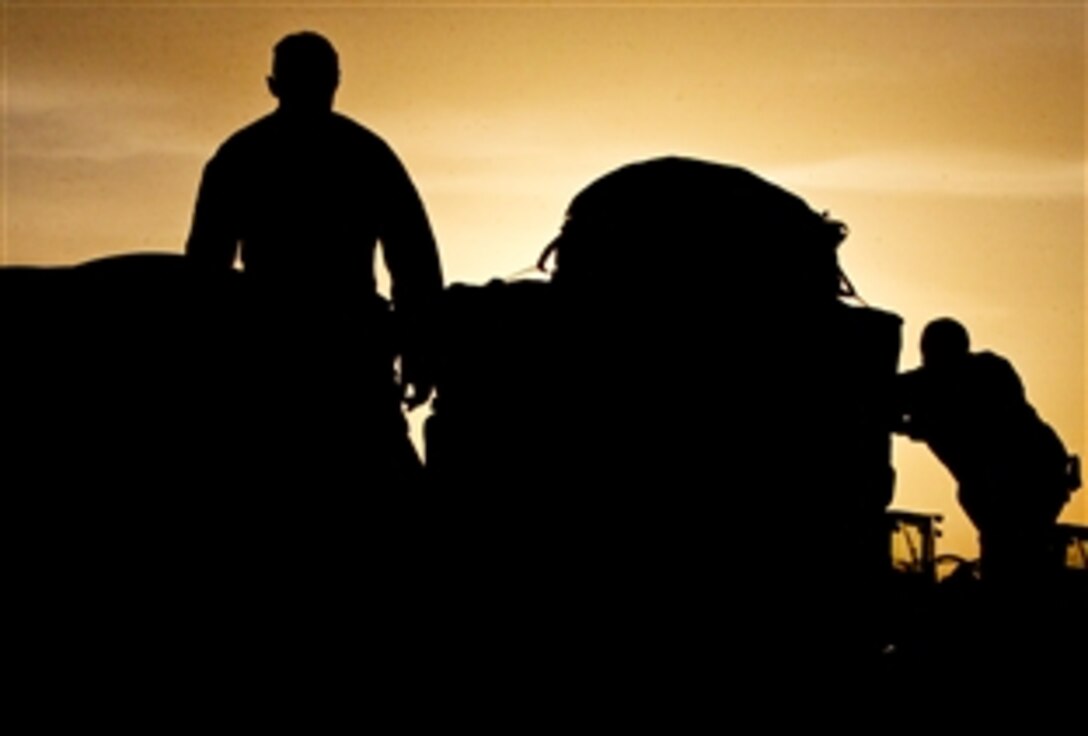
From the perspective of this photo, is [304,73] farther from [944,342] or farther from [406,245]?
[944,342]

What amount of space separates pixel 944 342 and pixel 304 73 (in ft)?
15.1

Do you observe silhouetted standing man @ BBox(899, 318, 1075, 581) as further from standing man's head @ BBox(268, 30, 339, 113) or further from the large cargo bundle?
standing man's head @ BBox(268, 30, 339, 113)

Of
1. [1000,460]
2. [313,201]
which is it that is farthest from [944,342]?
[313,201]

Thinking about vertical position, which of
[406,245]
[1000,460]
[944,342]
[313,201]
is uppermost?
[313,201]

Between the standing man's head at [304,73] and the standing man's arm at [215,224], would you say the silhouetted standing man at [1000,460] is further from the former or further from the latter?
the standing man's arm at [215,224]

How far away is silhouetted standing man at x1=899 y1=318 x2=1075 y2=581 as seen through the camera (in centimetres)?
858

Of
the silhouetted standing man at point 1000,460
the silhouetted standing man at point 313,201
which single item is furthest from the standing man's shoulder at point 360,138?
the silhouetted standing man at point 1000,460

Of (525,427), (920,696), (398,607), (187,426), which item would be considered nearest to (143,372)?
(187,426)

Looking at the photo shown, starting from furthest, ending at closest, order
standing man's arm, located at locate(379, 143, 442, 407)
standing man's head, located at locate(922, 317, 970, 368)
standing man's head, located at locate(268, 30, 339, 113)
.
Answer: standing man's head, located at locate(922, 317, 970, 368)
standing man's arm, located at locate(379, 143, 442, 407)
standing man's head, located at locate(268, 30, 339, 113)

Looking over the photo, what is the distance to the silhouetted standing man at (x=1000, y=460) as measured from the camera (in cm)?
858

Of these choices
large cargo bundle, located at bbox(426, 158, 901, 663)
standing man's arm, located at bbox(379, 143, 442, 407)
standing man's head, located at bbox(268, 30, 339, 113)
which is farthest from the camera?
standing man's arm, located at bbox(379, 143, 442, 407)

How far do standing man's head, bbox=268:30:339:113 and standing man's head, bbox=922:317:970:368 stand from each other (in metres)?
4.32

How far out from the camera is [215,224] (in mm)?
5742

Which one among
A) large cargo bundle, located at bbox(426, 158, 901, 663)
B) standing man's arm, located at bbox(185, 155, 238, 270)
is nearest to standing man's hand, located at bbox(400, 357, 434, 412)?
large cargo bundle, located at bbox(426, 158, 901, 663)
